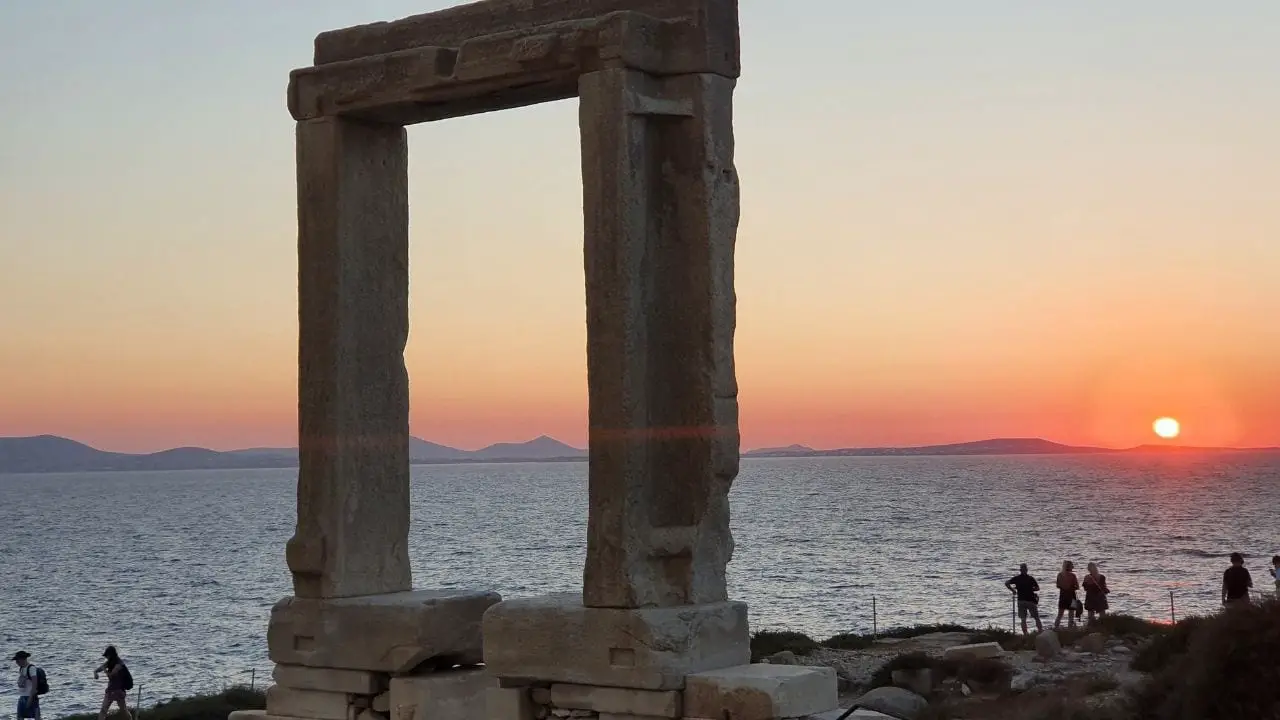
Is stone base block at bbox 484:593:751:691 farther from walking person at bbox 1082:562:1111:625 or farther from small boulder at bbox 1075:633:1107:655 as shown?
walking person at bbox 1082:562:1111:625

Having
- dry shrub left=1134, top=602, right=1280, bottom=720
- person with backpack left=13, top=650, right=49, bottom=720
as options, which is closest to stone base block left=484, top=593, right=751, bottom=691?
dry shrub left=1134, top=602, right=1280, bottom=720

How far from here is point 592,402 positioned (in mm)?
8156

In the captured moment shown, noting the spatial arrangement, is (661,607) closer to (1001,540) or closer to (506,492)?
(1001,540)

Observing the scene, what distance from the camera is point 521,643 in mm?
8281

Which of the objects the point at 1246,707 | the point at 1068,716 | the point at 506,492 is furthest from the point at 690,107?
the point at 506,492

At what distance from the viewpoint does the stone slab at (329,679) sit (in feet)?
29.3

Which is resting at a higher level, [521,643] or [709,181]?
[709,181]

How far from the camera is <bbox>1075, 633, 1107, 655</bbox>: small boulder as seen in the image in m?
24.2

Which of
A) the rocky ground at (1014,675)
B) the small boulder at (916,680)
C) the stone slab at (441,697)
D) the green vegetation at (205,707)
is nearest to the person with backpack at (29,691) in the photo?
the green vegetation at (205,707)

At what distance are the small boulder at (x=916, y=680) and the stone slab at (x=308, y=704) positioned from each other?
1500 cm

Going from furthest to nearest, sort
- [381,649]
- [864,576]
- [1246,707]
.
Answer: [864,576] < [1246,707] < [381,649]

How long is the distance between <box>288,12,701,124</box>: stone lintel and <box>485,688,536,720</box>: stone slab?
343 centimetres

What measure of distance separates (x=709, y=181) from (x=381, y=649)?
3.33 m

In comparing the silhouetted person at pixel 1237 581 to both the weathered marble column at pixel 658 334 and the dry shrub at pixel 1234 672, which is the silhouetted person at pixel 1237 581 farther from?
the weathered marble column at pixel 658 334
